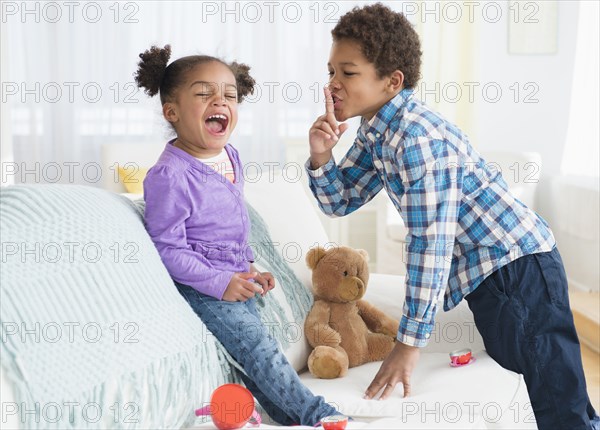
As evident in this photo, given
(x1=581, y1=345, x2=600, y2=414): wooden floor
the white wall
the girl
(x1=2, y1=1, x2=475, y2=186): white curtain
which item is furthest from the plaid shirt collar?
the white wall

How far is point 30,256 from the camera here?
1280mm

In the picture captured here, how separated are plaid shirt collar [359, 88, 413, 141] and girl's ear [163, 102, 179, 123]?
1.33ft

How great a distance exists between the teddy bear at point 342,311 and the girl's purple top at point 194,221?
0.27 metres

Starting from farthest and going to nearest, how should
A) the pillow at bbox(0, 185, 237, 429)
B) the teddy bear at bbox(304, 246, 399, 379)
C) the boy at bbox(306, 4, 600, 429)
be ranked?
the teddy bear at bbox(304, 246, 399, 379) < the boy at bbox(306, 4, 600, 429) < the pillow at bbox(0, 185, 237, 429)

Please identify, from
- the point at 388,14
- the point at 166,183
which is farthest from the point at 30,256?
the point at 388,14

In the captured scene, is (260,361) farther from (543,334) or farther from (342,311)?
(543,334)

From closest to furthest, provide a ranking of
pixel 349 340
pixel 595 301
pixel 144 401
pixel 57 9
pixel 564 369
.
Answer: pixel 144 401 → pixel 564 369 → pixel 349 340 → pixel 595 301 → pixel 57 9

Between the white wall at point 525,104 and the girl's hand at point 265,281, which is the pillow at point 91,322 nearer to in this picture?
the girl's hand at point 265,281

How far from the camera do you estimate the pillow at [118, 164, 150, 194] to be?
14.2 feet

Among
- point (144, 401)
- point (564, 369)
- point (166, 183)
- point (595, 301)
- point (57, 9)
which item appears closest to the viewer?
point (144, 401)

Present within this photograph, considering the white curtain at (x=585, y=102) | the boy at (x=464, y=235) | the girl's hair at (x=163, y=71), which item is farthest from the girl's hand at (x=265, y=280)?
the white curtain at (x=585, y=102)

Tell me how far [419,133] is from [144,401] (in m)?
0.73

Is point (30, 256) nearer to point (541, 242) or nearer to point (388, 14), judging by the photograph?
point (388, 14)

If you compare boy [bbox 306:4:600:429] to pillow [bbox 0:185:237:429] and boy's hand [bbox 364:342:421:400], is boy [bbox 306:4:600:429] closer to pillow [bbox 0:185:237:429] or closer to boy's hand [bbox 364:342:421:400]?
boy's hand [bbox 364:342:421:400]
